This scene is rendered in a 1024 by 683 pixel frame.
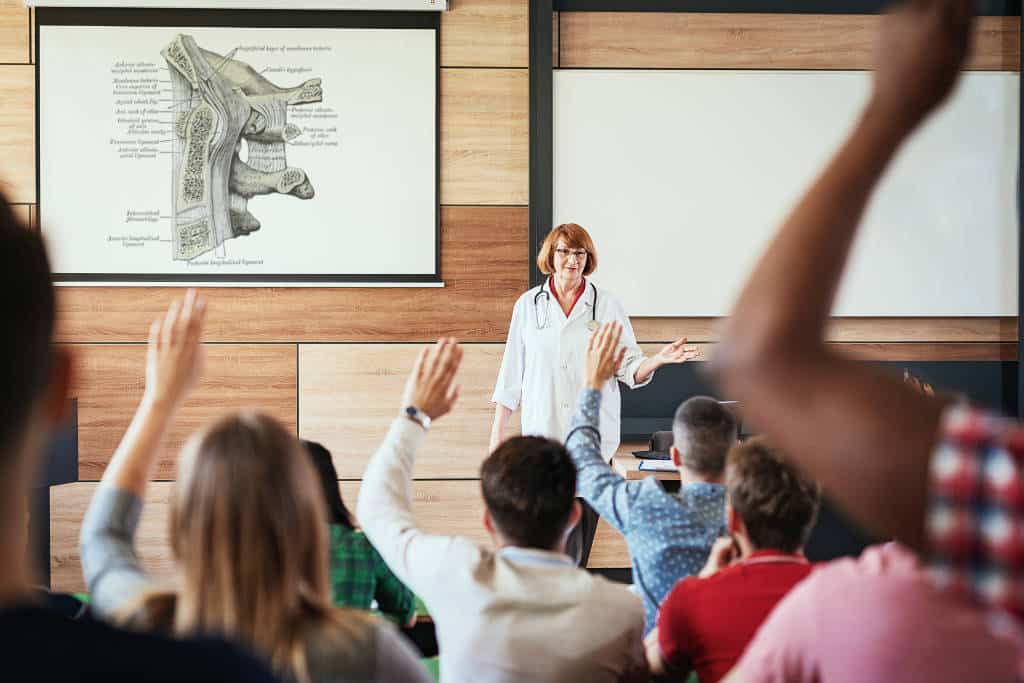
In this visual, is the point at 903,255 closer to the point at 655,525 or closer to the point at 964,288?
the point at 964,288

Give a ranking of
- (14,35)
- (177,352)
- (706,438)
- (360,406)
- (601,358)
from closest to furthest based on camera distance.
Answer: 1. (177,352)
2. (601,358)
3. (706,438)
4. (14,35)
5. (360,406)

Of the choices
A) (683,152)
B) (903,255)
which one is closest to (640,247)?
(683,152)

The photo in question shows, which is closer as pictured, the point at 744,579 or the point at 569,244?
the point at 744,579

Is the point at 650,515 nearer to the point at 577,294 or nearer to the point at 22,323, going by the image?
the point at 22,323

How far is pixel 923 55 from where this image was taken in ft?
1.81

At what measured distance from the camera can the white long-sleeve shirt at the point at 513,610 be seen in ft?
4.71

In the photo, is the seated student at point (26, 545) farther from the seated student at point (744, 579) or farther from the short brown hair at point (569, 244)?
the short brown hair at point (569, 244)

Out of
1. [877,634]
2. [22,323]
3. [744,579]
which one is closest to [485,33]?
[744,579]

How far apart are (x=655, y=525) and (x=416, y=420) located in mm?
631

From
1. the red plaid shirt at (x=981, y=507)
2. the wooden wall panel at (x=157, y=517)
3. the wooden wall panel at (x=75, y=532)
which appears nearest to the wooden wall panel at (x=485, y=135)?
the wooden wall panel at (x=157, y=517)

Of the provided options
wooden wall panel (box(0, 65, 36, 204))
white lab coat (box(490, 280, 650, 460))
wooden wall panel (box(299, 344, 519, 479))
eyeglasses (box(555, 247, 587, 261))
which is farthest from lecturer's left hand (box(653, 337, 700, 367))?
wooden wall panel (box(0, 65, 36, 204))

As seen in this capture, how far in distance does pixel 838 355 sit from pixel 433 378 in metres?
→ 1.09

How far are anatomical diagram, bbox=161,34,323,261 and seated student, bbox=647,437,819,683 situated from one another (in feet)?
10.6

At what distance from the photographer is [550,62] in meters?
4.37
